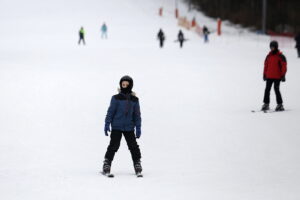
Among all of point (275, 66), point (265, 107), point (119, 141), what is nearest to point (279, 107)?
point (265, 107)

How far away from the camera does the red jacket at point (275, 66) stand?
13984 millimetres

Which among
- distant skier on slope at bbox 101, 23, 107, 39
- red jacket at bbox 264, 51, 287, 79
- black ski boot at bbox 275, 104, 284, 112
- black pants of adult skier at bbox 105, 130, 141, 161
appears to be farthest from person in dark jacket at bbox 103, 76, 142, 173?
distant skier on slope at bbox 101, 23, 107, 39

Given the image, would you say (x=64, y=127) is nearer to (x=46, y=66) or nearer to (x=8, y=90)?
(x=8, y=90)

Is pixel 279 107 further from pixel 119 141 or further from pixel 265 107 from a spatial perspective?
pixel 119 141

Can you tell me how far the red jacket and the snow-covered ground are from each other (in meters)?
0.84

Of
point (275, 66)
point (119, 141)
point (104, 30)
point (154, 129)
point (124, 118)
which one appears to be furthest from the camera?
point (104, 30)

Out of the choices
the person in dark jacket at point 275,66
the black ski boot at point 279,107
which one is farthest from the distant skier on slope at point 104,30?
the person in dark jacket at point 275,66

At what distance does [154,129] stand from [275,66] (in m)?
3.20

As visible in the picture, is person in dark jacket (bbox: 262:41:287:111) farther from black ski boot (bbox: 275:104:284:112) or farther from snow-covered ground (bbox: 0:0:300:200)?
snow-covered ground (bbox: 0:0:300:200)

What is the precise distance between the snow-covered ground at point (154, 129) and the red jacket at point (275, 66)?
2.74ft

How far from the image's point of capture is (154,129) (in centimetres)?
1245

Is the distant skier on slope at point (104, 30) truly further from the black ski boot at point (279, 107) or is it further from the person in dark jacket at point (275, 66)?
the person in dark jacket at point (275, 66)

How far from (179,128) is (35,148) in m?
3.15

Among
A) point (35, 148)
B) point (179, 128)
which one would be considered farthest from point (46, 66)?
point (35, 148)
